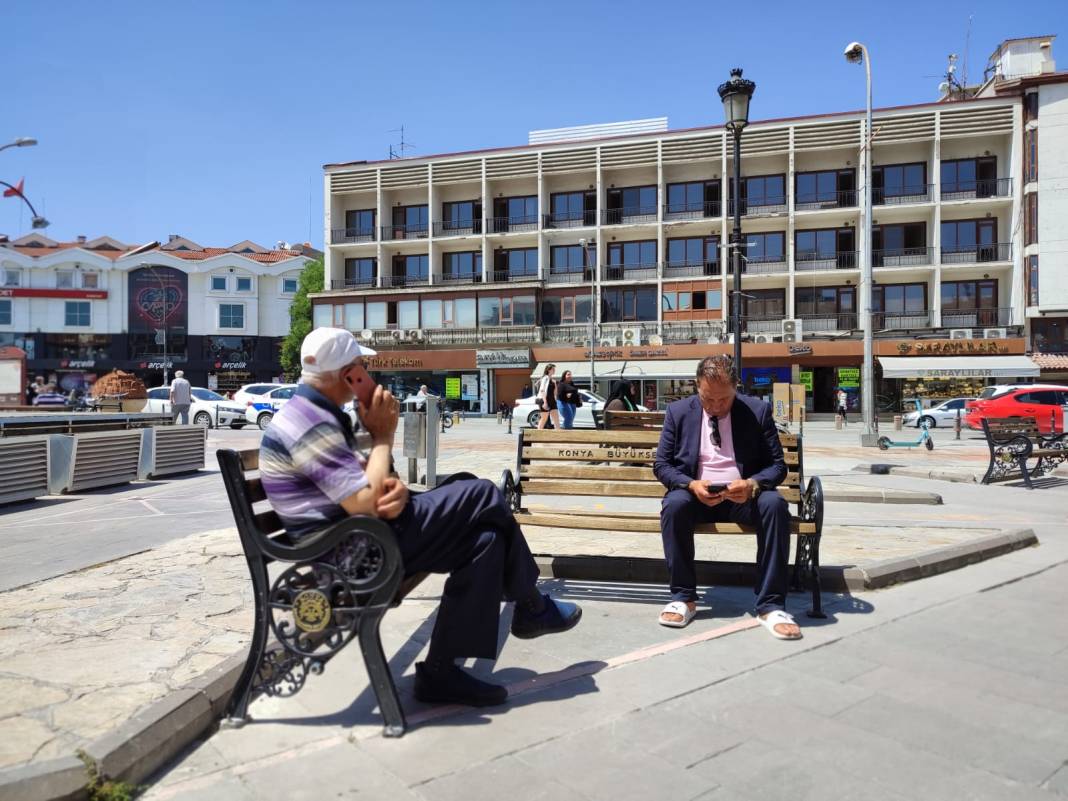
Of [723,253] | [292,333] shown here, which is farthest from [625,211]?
[292,333]

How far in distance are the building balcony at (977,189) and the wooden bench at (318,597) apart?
44056 mm

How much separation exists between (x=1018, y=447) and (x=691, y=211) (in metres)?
34.3

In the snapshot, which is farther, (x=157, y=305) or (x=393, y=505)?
(x=157, y=305)

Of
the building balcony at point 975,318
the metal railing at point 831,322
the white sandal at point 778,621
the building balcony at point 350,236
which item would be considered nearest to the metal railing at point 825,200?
the metal railing at point 831,322

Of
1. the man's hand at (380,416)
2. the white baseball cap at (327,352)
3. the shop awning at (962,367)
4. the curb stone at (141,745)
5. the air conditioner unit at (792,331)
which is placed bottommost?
the curb stone at (141,745)

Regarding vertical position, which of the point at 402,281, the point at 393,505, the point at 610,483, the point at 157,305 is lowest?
the point at 610,483

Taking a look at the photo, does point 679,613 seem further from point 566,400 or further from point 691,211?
point 691,211

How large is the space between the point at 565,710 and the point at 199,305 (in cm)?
6538

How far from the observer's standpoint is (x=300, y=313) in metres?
60.5

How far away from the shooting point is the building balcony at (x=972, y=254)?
3950cm

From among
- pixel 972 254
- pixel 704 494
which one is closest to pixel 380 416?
pixel 704 494

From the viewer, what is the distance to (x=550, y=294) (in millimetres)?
45594

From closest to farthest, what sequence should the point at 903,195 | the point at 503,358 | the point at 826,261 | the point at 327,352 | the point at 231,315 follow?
the point at 327,352 < the point at 903,195 < the point at 826,261 < the point at 503,358 < the point at 231,315

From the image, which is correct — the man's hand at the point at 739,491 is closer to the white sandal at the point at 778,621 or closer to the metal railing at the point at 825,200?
the white sandal at the point at 778,621
